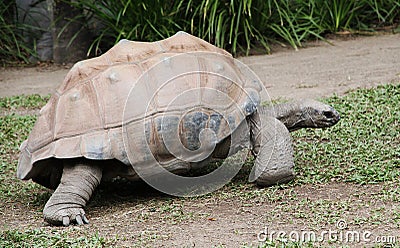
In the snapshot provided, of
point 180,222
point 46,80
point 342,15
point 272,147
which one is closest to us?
point 180,222

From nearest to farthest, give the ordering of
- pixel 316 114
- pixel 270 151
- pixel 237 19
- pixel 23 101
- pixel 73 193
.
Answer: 1. pixel 73 193
2. pixel 270 151
3. pixel 316 114
4. pixel 23 101
5. pixel 237 19

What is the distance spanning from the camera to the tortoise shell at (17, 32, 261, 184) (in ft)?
13.1

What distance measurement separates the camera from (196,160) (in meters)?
4.14

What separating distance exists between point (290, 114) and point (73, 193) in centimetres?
151

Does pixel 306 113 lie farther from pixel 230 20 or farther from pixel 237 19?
pixel 230 20

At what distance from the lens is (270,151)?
4.23 meters

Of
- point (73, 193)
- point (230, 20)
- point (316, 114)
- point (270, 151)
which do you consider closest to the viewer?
point (73, 193)

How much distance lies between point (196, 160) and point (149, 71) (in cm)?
60

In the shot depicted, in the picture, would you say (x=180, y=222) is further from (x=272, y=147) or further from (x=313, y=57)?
(x=313, y=57)

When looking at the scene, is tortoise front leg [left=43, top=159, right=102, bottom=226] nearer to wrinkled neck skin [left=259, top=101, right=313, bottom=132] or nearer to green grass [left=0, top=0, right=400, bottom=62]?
wrinkled neck skin [left=259, top=101, right=313, bottom=132]

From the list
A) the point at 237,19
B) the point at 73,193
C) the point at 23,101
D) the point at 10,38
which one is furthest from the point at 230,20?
the point at 73,193

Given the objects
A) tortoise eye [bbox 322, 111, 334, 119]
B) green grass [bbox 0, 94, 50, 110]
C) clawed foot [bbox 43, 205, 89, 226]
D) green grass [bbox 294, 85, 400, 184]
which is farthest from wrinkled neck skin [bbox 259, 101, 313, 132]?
green grass [bbox 0, 94, 50, 110]

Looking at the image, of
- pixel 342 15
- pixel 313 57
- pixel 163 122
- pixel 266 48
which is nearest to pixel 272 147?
pixel 163 122

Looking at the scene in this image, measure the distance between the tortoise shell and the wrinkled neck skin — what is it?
0.30 meters
